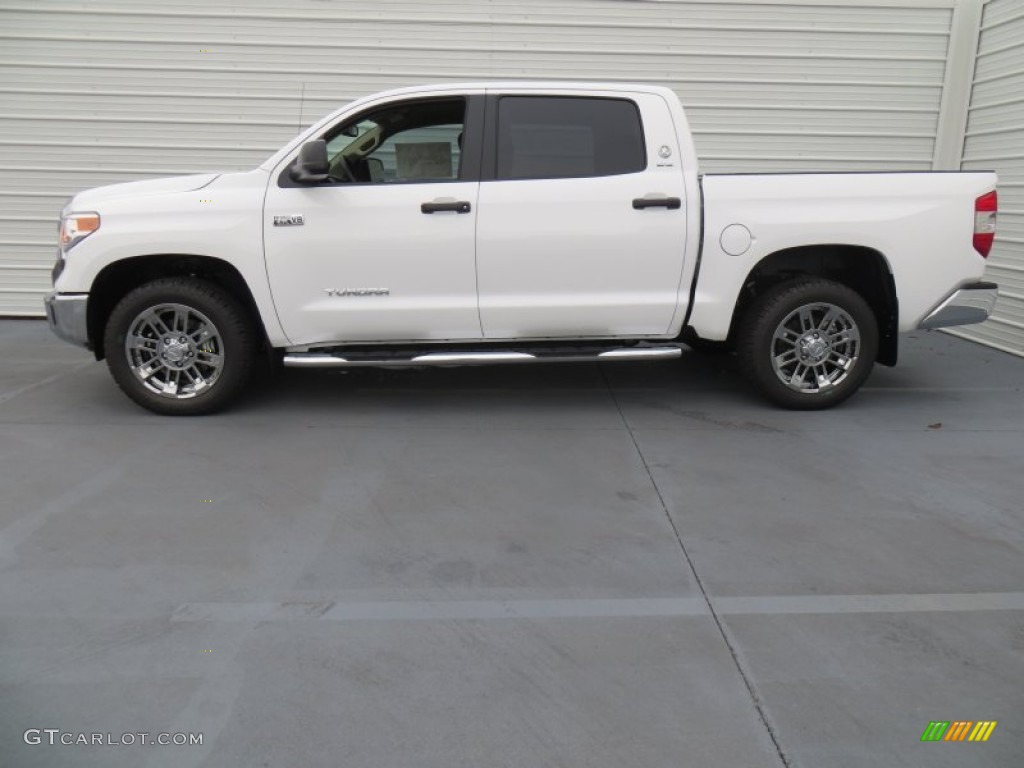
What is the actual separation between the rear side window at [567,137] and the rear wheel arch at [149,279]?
182 cm

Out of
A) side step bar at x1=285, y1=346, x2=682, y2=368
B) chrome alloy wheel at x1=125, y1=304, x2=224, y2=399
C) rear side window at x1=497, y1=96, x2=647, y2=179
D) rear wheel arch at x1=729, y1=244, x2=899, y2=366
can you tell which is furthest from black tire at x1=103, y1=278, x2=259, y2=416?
rear wheel arch at x1=729, y1=244, x2=899, y2=366

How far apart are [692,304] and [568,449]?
1268mm

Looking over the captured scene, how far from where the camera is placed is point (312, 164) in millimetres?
5043

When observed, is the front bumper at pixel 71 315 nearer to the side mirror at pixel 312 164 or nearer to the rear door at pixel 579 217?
the side mirror at pixel 312 164

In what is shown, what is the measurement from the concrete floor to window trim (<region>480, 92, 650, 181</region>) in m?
1.52

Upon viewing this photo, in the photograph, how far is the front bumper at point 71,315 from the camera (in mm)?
5344

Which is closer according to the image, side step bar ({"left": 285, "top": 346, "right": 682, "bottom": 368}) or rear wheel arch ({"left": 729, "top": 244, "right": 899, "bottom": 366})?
side step bar ({"left": 285, "top": 346, "right": 682, "bottom": 368})

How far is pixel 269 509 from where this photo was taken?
4176mm

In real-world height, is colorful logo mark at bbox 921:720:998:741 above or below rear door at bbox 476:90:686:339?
below

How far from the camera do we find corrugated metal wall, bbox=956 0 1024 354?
763cm

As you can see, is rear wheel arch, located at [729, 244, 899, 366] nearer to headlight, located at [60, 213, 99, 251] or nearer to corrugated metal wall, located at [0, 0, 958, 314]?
corrugated metal wall, located at [0, 0, 958, 314]

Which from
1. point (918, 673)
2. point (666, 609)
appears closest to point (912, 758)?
point (918, 673)

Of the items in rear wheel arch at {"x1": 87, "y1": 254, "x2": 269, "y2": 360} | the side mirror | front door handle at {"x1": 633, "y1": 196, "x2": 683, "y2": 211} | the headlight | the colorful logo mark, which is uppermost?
the side mirror

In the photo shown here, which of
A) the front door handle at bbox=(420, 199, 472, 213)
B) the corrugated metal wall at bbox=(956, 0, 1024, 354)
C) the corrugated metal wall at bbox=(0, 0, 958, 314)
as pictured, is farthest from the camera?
the corrugated metal wall at bbox=(0, 0, 958, 314)
